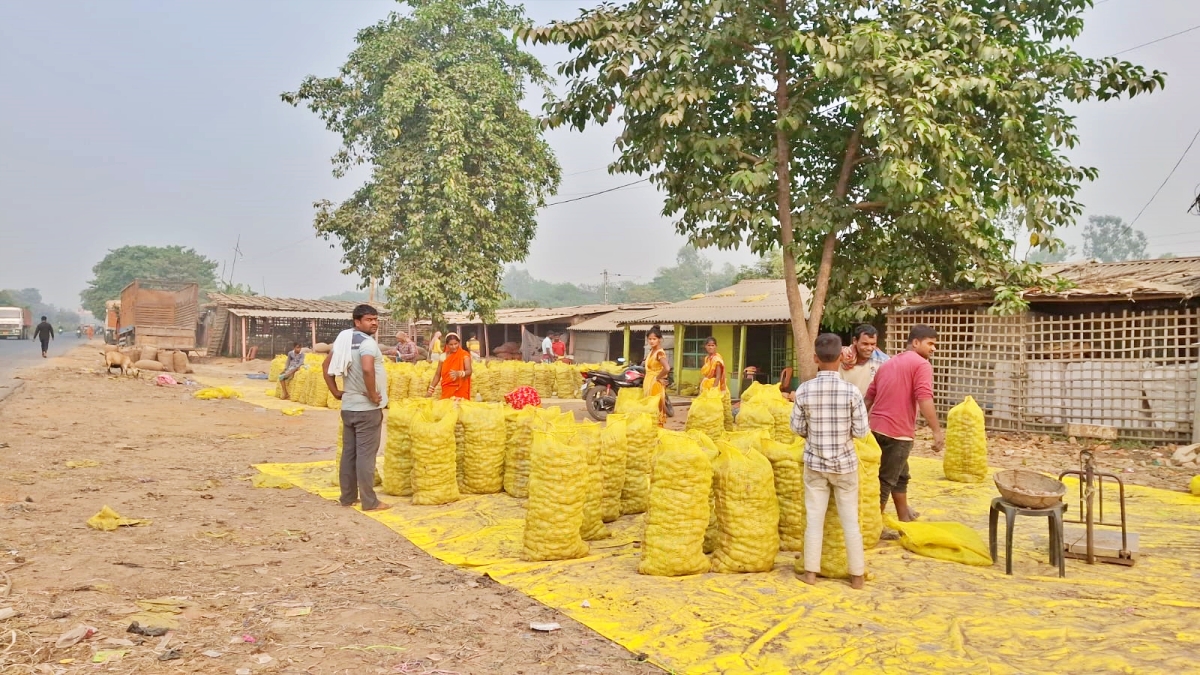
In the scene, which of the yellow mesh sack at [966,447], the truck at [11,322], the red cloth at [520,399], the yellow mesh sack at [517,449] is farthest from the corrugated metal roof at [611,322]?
the truck at [11,322]

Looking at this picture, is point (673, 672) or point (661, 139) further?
point (661, 139)

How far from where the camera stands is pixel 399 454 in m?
6.86

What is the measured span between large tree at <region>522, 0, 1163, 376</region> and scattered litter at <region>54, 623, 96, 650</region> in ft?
27.6

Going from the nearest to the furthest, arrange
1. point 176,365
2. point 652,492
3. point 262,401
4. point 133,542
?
point 652,492
point 133,542
point 262,401
point 176,365

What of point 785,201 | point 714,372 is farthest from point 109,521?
point 785,201

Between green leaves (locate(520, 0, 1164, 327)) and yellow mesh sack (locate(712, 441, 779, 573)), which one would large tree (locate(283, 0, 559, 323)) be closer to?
green leaves (locate(520, 0, 1164, 327))

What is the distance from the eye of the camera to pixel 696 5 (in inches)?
416

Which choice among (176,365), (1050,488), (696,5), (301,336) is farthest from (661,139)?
(301,336)

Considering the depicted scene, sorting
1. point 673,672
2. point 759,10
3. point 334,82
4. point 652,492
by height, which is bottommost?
point 673,672

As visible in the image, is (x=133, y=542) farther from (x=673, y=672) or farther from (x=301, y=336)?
(x=301, y=336)

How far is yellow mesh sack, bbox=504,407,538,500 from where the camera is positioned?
261 inches

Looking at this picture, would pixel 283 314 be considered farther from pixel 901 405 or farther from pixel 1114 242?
pixel 1114 242

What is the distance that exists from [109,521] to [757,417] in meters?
5.27

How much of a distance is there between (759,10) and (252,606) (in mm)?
9733
